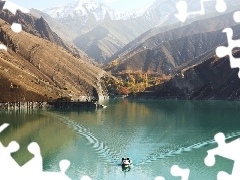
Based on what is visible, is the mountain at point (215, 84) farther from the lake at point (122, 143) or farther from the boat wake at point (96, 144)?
the boat wake at point (96, 144)

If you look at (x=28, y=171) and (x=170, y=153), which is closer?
(x=28, y=171)

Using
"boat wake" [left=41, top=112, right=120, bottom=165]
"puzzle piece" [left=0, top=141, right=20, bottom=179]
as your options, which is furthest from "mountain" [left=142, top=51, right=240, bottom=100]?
"puzzle piece" [left=0, top=141, right=20, bottom=179]

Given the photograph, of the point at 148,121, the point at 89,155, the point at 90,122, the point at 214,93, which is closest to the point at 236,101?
the point at 214,93

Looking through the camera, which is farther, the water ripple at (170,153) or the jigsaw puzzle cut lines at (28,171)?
the water ripple at (170,153)

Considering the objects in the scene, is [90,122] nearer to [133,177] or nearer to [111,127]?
[111,127]

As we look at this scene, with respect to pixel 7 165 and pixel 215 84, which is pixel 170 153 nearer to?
pixel 7 165

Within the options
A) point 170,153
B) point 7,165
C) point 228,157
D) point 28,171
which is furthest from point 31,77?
point 228,157

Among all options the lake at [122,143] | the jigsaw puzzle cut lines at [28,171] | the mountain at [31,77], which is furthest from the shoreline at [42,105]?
the jigsaw puzzle cut lines at [28,171]

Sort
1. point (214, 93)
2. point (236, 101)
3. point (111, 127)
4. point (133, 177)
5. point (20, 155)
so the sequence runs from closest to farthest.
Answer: point (133, 177)
point (20, 155)
point (111, 127)
point (236, 101)
point (214, 93)
